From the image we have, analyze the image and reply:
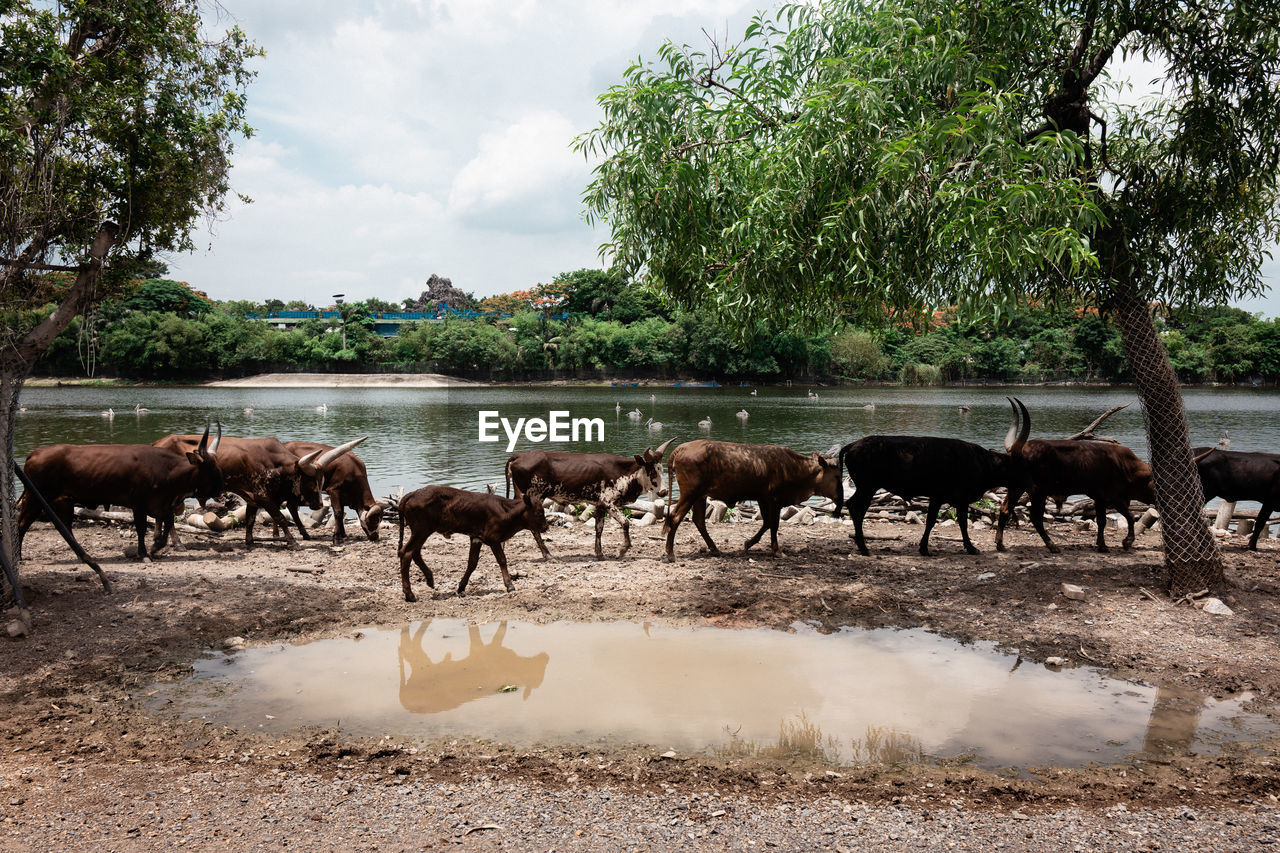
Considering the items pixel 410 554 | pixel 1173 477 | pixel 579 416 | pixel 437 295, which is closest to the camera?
pixel 1173 477

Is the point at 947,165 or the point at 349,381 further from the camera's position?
the point at 349,381

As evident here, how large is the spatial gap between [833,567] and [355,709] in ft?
20.4

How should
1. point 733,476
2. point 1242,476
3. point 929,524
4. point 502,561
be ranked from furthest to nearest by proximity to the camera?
1. point 929,524
2. point 733,476
3. point 1242,476
4. point 502,561

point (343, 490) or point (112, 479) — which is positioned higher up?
point (112, 479)

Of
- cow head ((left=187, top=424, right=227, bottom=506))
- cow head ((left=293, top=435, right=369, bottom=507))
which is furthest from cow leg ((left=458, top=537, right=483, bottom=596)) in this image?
cow head ((left=187, top=424, right=227, bottom=506))

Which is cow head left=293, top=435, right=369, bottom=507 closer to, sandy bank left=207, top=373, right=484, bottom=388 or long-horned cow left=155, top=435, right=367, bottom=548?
long-horned cow left=155, top=435, right=367, bottom=548

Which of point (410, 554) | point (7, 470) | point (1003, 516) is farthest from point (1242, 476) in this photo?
point (7, 470)

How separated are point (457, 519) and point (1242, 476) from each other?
10036mm

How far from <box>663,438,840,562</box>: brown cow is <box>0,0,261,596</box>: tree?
6.53 m

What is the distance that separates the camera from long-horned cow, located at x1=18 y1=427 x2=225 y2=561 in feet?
31.3

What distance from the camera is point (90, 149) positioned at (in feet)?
24.7

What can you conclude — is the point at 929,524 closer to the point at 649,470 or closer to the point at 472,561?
the point at 649,470

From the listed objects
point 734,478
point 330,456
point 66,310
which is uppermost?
point 66,310

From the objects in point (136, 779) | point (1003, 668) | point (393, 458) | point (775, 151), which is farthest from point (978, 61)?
point (393, 458)
